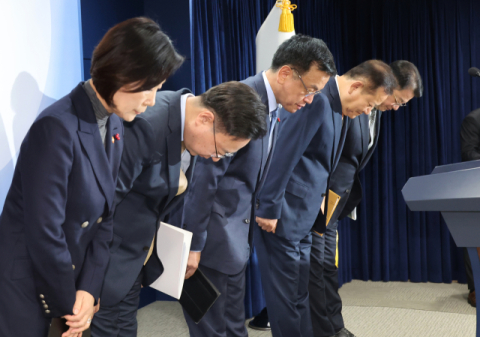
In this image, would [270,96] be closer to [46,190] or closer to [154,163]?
[154,163]

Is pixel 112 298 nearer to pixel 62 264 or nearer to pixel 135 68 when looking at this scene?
pixel 62 264

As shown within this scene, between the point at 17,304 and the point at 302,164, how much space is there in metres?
1.44

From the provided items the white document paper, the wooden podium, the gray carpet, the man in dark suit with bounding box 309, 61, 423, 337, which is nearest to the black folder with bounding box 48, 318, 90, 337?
the white document paper

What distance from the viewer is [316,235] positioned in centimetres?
251

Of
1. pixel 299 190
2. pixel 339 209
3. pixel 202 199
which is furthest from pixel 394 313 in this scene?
pixel 202 199

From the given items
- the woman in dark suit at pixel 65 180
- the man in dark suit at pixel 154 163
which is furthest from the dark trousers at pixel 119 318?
the woman in dark suit at pixel 65 180

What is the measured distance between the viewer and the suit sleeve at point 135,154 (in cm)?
128

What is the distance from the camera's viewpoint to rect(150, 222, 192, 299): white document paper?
1.40m

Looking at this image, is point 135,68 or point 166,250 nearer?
point 135,68

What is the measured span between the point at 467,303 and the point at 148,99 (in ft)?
10.7

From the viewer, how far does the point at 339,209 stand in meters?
2.64

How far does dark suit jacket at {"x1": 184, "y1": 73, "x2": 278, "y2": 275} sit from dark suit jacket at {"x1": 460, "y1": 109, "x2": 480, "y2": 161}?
2.25m

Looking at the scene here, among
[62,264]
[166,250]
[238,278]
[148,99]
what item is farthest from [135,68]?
[238,278]

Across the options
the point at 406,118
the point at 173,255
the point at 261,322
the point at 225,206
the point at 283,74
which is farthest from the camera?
the point at 406,118
